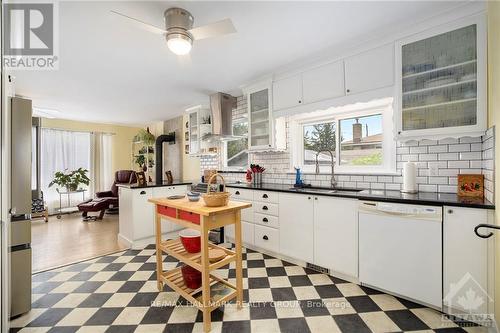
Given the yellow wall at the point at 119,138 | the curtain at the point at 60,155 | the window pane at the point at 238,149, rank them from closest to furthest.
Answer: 1. the window pane at the point at 238,149
2. the curtain at the point at 60,155
3. the yellow wall at the point at 119,138

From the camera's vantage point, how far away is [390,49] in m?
2.21

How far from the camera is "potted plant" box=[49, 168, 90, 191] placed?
5.37 meters

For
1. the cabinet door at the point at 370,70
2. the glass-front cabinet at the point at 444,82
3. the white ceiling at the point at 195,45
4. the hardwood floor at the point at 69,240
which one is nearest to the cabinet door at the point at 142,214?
the hardwood floor at the point at 69,240

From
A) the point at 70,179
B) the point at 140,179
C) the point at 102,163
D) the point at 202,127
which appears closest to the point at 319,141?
the point at 202,127

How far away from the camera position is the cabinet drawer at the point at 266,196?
9.53 feet

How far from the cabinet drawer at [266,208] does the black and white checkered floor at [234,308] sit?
0.69 meters

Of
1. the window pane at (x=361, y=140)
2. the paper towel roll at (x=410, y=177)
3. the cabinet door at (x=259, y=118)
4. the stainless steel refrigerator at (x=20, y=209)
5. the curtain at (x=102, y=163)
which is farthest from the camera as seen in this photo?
the curtain at (x=102, y=163)

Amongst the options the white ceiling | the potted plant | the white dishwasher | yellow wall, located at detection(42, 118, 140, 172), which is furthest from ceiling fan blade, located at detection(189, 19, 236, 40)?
yellow wall, located at detection(42, 118, 140, 172)

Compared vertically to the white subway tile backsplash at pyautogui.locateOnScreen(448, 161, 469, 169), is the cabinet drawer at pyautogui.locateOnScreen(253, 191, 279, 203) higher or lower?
lower

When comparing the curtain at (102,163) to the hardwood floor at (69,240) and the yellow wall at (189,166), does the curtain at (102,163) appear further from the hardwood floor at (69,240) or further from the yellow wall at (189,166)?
the yellow wall at (189,166)

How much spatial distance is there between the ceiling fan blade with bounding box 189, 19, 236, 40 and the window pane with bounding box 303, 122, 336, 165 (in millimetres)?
1969

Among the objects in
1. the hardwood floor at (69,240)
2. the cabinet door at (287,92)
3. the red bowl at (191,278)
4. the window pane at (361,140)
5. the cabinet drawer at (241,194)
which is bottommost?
the hardwood floor at (69,240)

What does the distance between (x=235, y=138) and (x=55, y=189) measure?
16.5ft

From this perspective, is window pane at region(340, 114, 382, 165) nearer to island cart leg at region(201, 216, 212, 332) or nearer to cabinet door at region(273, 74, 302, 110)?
cabinet door at region(273, 74, 302, 110)
